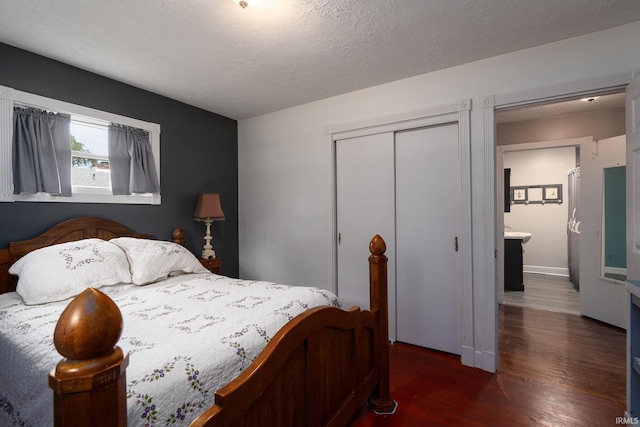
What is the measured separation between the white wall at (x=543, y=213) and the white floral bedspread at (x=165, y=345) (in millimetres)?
5563

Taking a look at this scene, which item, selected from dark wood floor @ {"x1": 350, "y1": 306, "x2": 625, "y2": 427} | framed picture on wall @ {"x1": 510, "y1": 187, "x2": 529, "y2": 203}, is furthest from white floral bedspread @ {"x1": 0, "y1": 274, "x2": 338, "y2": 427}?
framed picture on wall @ {"x1": 510, "y1": 187, "x2": 529, "y2": 203}

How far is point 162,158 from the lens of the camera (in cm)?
312

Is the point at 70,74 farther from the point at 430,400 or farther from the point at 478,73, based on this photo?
the point at 430,400

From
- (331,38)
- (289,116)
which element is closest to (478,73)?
(331,38)

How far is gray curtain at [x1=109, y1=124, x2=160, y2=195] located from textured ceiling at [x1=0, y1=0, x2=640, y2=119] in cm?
49

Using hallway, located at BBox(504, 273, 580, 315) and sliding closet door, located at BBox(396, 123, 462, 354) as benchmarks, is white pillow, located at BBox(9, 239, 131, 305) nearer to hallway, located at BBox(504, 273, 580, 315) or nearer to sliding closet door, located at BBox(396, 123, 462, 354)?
sliding closet door, located at BBox(396, 123, 462, 354)

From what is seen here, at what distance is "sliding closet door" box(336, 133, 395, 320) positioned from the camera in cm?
292

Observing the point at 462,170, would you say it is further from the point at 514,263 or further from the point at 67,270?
the point at 514,263

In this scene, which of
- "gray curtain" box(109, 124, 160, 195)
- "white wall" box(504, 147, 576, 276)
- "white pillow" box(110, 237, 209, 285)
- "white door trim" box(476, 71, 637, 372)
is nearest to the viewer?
"white pillow" box(110, 237, 209, 285)

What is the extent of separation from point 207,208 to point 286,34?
1911 mm

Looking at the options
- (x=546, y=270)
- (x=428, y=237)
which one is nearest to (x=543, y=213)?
(x=546, y=270)

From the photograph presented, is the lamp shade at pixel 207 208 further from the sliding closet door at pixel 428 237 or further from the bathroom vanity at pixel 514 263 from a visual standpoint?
the bathroom vanity at pixel 514 263

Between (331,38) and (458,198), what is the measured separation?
1.62 metres

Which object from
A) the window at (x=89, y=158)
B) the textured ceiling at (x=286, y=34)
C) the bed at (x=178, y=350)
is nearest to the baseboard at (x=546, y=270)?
the textured ceiling at (x=286, y=34)
